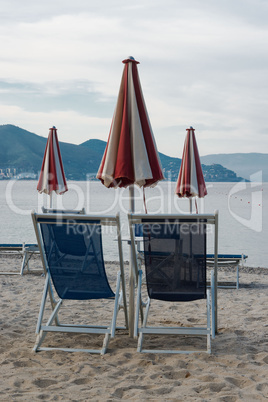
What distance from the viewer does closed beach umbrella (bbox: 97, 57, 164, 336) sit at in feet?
11.4

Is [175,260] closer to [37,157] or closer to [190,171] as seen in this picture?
[190,171]

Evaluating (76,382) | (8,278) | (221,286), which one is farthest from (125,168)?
(8,278)

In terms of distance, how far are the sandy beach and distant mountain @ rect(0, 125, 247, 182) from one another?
100.0 m

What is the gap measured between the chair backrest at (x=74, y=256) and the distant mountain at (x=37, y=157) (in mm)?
100183

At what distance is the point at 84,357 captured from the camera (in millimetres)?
3059

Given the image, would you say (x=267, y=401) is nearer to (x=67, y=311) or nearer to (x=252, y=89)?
(x=67, y=311)

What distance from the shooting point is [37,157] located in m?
118

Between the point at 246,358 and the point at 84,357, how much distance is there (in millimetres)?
1084

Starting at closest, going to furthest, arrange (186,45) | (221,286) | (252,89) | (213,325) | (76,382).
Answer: (76,382) → (213,325) → (221,286) → (186,45) → (252,89)

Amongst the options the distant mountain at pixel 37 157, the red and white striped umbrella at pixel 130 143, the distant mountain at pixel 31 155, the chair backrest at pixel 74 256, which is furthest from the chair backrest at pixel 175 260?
the distant mountain at pixel 31 155

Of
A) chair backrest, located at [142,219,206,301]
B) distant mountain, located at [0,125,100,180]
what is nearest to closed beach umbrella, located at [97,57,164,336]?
chair backrest, located at [142,219,206,301]

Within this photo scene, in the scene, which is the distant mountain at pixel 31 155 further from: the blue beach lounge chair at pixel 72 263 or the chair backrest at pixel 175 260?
the chair backrest at pixel 175 260

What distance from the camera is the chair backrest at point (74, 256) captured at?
3266mm

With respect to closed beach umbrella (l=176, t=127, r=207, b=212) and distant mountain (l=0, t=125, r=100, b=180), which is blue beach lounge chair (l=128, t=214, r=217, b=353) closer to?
closed beach umbrella (l=176, t=127, r=207, b=212)
